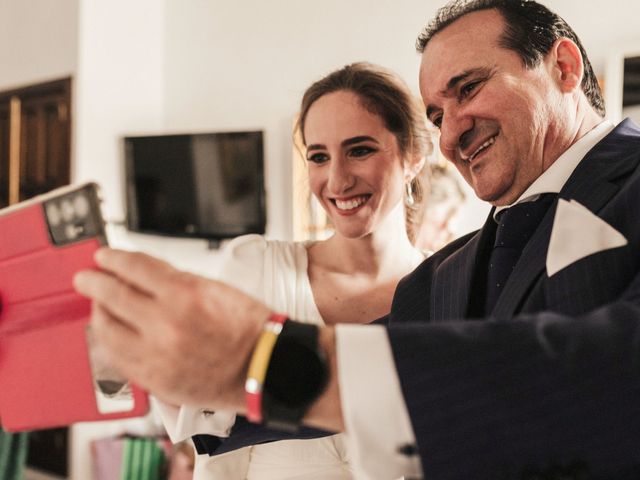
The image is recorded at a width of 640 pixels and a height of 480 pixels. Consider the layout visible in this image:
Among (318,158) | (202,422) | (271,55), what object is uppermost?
(271,55)

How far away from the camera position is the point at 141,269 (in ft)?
1.67

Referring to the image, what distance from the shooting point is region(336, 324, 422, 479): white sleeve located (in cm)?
52

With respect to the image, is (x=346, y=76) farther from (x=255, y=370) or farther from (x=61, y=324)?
(x=255, y=370)

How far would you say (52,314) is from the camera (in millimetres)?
672

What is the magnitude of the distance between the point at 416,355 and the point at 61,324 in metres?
0.40

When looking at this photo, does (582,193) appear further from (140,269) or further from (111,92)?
(111,92)

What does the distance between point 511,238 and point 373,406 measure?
52 cm

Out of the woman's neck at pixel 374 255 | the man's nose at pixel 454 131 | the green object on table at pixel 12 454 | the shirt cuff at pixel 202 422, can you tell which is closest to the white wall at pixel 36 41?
the green object on table at pixel 12 454

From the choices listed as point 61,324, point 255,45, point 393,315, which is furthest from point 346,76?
point 255,45

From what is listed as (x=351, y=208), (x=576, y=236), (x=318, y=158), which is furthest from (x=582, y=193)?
(x=318, y=158)

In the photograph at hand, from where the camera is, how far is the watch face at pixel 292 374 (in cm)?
51

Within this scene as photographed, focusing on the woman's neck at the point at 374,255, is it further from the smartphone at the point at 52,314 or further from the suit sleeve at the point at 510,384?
the suit sleeve at the point at 510,384

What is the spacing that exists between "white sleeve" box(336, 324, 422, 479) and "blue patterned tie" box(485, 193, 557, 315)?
0.47 meters

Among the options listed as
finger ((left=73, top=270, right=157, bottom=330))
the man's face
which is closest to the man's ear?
the man's face
